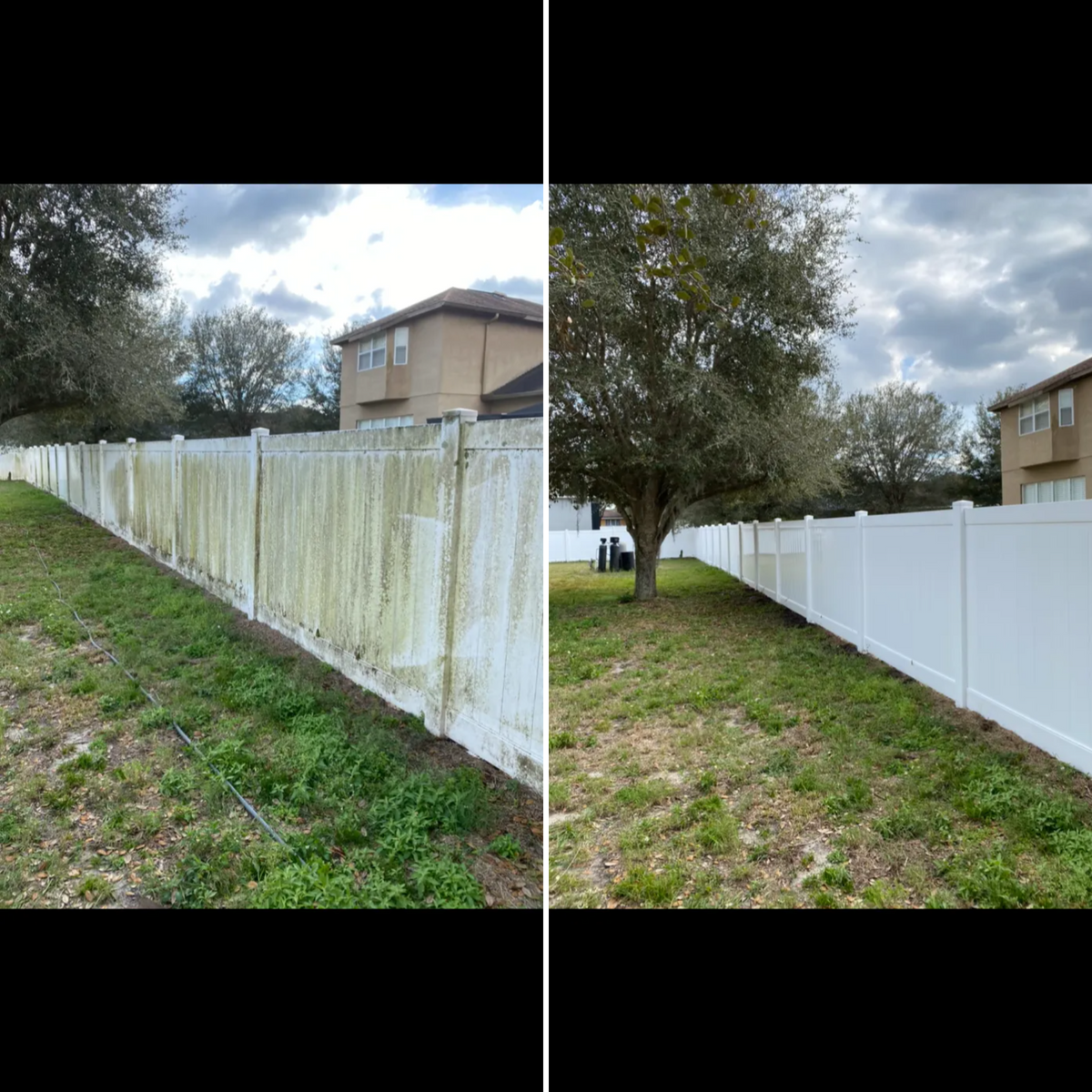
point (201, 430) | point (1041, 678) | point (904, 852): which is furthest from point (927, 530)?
point (201, 430)

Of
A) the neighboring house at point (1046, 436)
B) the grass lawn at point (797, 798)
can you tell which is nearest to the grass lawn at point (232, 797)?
the grass lawn at point (797, 798)

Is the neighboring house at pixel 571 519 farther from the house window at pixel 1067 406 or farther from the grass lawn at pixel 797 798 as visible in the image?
the grass lawn at pixel 797 798

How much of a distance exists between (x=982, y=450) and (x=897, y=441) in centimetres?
97

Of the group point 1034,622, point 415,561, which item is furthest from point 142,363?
point 1034,622

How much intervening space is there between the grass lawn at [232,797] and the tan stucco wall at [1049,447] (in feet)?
12.4

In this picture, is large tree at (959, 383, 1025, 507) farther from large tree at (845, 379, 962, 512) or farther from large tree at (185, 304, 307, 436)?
large tree at (185, 304, 307, 436)

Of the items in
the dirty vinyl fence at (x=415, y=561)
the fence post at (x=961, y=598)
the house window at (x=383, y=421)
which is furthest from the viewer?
the house window at (x=383, y=421)

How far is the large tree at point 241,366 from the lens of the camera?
4383mm

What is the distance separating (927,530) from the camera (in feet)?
11.1

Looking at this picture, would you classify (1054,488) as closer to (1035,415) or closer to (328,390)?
(1035,415)

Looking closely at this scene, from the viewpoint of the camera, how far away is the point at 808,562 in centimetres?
561

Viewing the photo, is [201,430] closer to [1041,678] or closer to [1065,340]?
[1041,678]

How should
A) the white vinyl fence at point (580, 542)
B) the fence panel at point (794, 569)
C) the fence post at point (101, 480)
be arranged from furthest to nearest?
the white vinyl fence at point (580, 542) < the fence post at point (101, 480) < the fence panel at point (794, 569)
